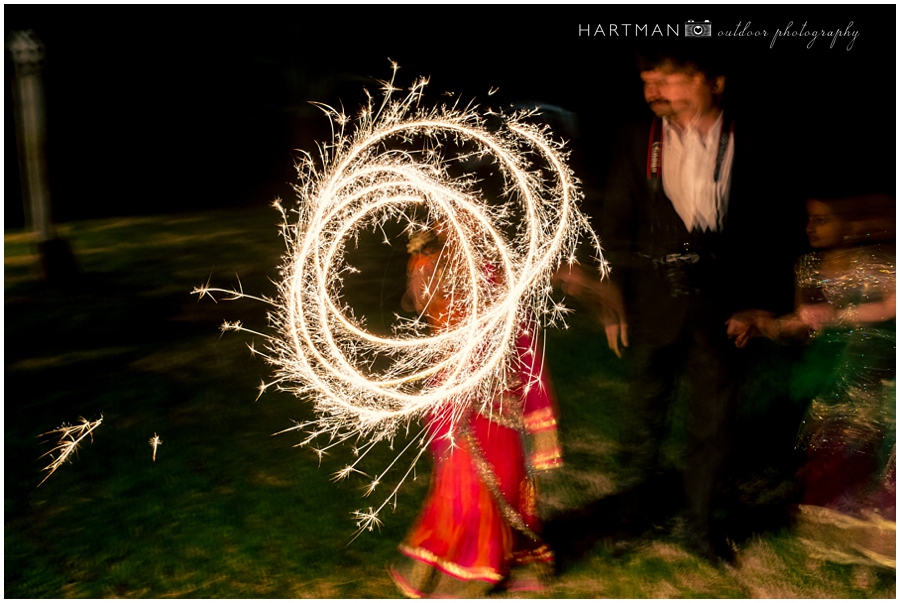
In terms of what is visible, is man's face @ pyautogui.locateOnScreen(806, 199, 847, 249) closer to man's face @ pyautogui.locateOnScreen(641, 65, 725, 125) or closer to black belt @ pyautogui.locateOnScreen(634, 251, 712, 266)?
black belt @ pyautogui.locateOnScreen(634, 251, 712, 266)

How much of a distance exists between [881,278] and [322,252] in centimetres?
181

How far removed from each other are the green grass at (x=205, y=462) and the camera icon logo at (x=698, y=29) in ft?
4.45

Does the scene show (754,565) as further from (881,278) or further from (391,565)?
(391,565)

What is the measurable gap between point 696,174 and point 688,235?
0.20 m

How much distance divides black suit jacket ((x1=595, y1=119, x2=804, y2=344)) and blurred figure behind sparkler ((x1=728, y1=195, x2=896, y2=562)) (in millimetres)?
108

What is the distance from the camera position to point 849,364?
236 centimetres

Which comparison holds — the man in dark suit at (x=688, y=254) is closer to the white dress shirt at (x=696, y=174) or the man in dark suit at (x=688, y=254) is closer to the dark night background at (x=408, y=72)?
the white dress shirt at (x=696, y=174)

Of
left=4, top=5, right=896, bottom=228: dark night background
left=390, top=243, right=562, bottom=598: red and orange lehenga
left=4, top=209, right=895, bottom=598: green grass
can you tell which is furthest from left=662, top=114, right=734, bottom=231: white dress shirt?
left=4, top=209, right=895, bottom=598: green grass

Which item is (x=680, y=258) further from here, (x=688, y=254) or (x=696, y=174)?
(x=696, y=174)

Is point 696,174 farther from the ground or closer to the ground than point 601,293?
farther from the ground

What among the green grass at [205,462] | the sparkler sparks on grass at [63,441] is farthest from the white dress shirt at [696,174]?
the sparkler sparks on grass at [63,441]

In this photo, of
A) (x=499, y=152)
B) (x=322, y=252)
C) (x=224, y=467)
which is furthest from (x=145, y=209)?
(x=499, y=152)

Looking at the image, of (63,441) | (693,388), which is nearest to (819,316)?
(693,388)

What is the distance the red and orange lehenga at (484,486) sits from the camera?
6.49 feet
